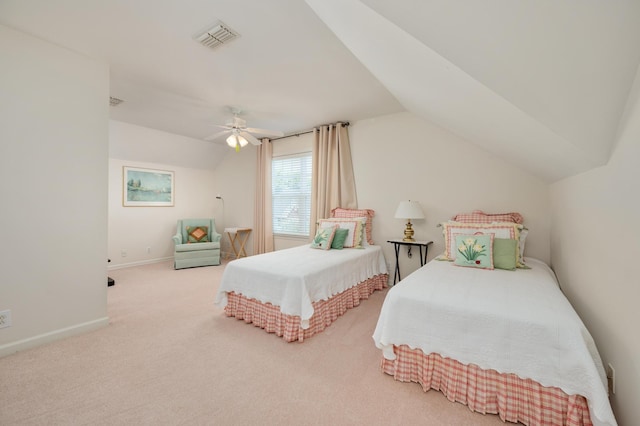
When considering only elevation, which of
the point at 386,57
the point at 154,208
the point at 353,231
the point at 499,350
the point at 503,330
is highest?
the point at 386,57

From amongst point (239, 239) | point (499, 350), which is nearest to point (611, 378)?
point (499, 350)

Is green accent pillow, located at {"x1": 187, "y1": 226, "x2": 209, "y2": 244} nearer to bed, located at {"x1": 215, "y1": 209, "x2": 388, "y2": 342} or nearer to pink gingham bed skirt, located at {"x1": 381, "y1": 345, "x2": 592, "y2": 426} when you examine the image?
bed, located at {"x1": 215, "y1": 209, "x2": 388, "y2": 342}

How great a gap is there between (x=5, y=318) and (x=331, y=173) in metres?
3.74

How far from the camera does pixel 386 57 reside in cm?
164

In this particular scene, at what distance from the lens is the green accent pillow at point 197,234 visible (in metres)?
5.17

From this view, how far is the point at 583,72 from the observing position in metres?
0.97

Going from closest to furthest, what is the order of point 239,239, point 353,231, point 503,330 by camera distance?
point 503,330
point 353,231
point 239,239

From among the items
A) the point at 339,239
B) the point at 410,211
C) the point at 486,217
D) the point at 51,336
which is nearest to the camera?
the point at 51,336

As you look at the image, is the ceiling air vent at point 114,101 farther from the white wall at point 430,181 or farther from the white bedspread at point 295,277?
the white wall at point 430,181

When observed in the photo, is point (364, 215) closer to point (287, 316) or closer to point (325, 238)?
point (325, 238)

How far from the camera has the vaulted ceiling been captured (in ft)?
3.01

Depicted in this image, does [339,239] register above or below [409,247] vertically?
above

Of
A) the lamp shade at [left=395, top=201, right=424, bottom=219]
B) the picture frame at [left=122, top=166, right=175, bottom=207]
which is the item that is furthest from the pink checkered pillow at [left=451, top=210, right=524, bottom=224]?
the picture frame at [left=122, top=166, right=175, bottom=207]

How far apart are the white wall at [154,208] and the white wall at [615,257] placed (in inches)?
222
